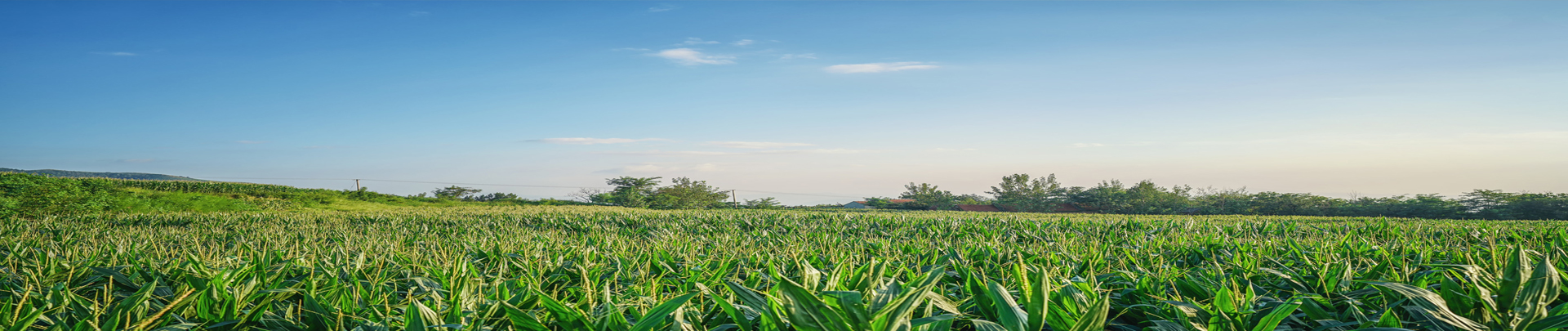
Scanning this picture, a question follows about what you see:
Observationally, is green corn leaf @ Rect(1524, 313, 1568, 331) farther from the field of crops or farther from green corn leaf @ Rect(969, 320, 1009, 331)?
green corn leaf @ Rect(969, 320, 1009, 331)

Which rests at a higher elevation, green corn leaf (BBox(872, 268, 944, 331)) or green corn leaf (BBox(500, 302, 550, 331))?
green corn leaf (BBox(872, 268, 944, 331))

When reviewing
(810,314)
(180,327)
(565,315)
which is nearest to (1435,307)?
(810,314)

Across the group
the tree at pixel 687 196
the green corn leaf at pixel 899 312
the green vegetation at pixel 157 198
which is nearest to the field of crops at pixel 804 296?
the green corn leaf at pixel 899 312

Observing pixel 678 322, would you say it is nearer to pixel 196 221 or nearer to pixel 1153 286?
pixel 1153 286

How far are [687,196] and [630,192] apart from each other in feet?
9.32

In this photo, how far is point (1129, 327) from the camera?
6.24ft

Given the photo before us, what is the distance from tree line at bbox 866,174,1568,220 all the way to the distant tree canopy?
10085 millimetres

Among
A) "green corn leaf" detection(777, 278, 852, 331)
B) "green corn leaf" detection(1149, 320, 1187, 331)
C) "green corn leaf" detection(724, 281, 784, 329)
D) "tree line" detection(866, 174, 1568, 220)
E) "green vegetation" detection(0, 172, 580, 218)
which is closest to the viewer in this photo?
"green corn leaf" detection(777, 278, 852, 331)

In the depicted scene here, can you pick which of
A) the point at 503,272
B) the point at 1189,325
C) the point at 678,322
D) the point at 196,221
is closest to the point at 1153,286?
the point at 1189,325

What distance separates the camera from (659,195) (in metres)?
32.1

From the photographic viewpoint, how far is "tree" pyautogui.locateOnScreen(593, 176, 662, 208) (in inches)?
1264

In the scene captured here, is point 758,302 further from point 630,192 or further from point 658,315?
point 630,192

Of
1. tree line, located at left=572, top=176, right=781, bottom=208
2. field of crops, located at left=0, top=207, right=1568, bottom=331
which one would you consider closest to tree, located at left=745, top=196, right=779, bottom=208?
tree line, located at left=572, top=176, right=781, bottom=208

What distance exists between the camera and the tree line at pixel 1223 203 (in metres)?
22.3
